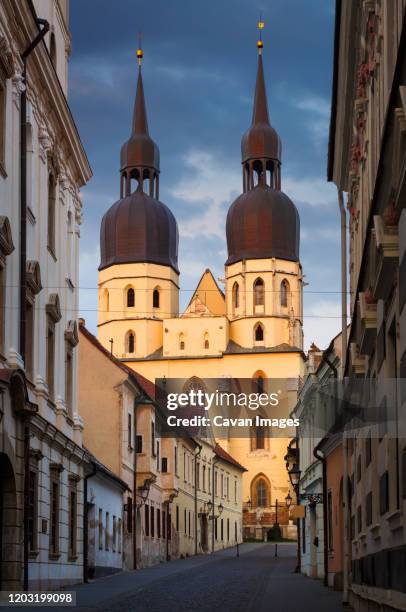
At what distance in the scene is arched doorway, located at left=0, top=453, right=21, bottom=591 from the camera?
68.2 ft

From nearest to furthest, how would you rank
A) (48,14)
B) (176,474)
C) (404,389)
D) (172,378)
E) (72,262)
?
1. (404,389)
2. (48,14)
3. (72,262)
4. (176,474)
5. (172,378)

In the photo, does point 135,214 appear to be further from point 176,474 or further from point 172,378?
point 176,474

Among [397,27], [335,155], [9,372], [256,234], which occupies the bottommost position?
[9,372]

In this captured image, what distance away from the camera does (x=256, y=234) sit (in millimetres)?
104000

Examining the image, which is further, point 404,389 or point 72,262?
point 72,262

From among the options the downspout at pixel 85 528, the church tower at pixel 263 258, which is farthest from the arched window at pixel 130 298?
the downspout at pixel 85 528

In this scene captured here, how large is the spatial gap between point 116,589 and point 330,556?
5880mm

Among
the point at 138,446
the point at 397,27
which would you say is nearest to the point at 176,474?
the point at 138,446

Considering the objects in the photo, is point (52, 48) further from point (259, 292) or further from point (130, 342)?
point (130, 342)

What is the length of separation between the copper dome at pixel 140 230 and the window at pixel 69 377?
7509 cm

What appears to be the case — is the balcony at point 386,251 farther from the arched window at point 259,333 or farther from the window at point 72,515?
the arched window at point 259,333

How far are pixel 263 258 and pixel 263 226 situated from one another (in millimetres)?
2687

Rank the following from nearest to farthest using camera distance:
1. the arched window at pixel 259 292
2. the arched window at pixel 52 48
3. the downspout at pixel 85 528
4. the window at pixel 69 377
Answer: the arched window at pixel 52 48 → the window at pixel 69 377 → the downspout at pixel 85 528 → the arched window at pixel 259 292

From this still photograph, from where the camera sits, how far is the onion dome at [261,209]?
104 m
